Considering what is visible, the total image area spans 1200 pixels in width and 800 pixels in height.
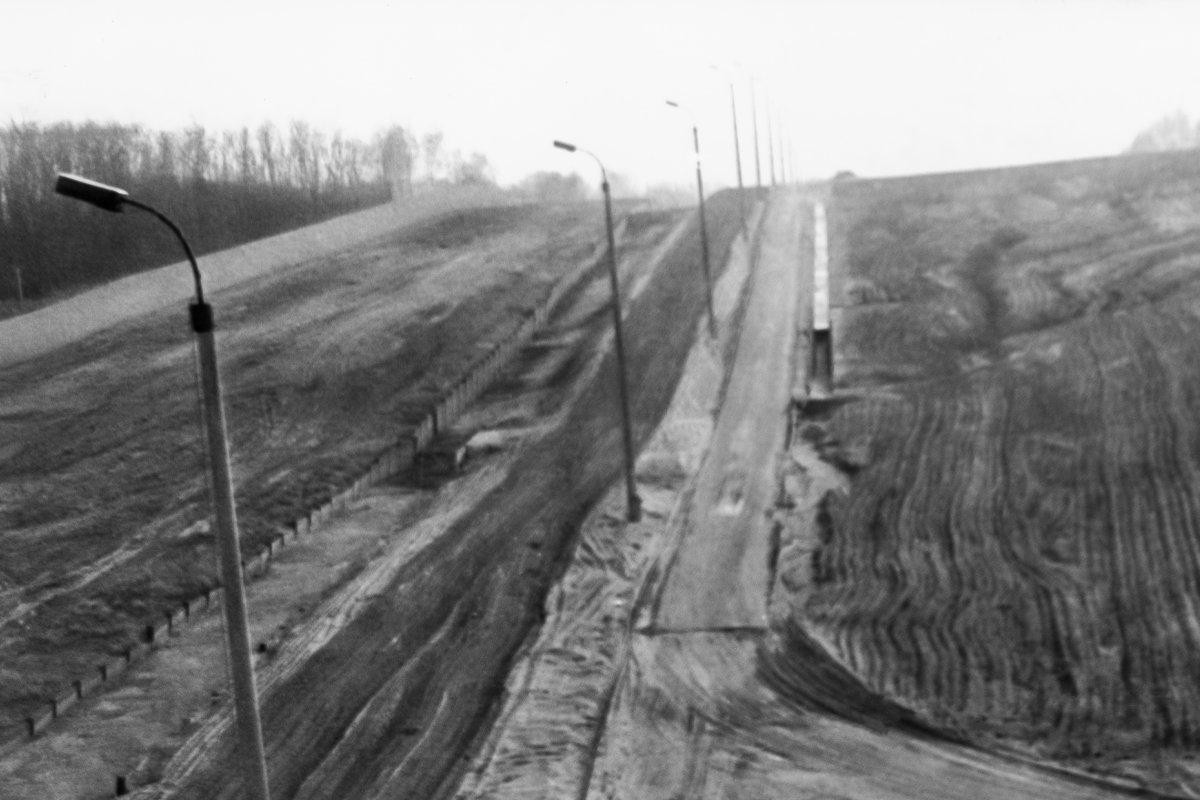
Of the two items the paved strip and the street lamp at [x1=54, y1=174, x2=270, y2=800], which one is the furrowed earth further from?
the street lamp at [x1=54, y1=174, x2=270, y2=800]

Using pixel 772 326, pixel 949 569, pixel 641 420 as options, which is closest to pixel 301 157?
pixel 772 326

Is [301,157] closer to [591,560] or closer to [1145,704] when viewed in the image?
[591,560]

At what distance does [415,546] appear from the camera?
28.3 m

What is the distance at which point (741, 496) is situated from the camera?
30219 mm

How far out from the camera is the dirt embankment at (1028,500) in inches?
794

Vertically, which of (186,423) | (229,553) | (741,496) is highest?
(229,553)

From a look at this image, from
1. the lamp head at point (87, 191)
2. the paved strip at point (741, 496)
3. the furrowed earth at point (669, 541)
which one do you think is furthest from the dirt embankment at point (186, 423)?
the lamp head at point (87, 191)

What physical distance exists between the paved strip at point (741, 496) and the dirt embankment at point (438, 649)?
204cm

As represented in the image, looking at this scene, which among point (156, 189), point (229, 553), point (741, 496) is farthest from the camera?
point (156, 189)

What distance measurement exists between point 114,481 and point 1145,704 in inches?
829

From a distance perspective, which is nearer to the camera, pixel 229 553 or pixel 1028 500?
pixel 229 553

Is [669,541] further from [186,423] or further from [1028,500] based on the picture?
[186,423]

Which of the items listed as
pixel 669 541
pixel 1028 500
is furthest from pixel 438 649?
pixel 1028 500

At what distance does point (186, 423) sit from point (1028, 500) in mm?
19260
